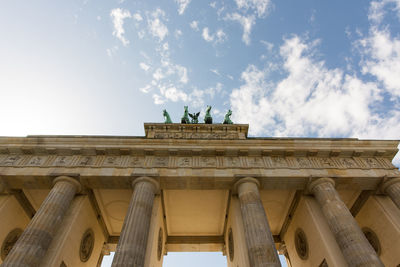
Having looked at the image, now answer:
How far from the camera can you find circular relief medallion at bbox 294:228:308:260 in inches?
602

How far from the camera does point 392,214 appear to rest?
14383mm

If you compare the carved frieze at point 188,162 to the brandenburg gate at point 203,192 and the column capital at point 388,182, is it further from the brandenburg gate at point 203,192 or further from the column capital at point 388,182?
the column capital at point 388,182

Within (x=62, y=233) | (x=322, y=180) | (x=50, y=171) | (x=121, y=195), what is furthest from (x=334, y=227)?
(x=50, y=171)

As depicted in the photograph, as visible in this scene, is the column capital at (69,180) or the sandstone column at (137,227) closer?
the sandstone column at (137,227)

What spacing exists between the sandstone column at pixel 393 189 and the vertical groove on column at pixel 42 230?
18304mm

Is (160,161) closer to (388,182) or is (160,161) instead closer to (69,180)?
(69,180)

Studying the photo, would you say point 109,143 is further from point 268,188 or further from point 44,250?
point 268,188

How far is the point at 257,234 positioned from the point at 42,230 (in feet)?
33.1

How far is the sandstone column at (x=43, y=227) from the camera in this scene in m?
10.5

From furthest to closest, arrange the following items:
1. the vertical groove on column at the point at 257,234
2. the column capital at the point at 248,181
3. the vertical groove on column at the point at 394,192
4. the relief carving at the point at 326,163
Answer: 1. the relief carving at the point at 326,163
2. the column capital at the point at 248,181
3. the vertical groove on column at the point at 394,192
4. the vertical groove on column at the point at 257,234

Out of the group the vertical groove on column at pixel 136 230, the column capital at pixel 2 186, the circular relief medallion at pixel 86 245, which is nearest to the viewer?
the vertical groove on column at pixel 136 230

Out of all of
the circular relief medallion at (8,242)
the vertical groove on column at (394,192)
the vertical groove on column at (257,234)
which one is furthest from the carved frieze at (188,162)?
the circular relief medallion at (8,242)

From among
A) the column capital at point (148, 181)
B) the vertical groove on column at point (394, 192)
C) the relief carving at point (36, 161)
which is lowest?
the vertical groove on column at point (394, 192)

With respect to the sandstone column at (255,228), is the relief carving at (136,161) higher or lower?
higher
